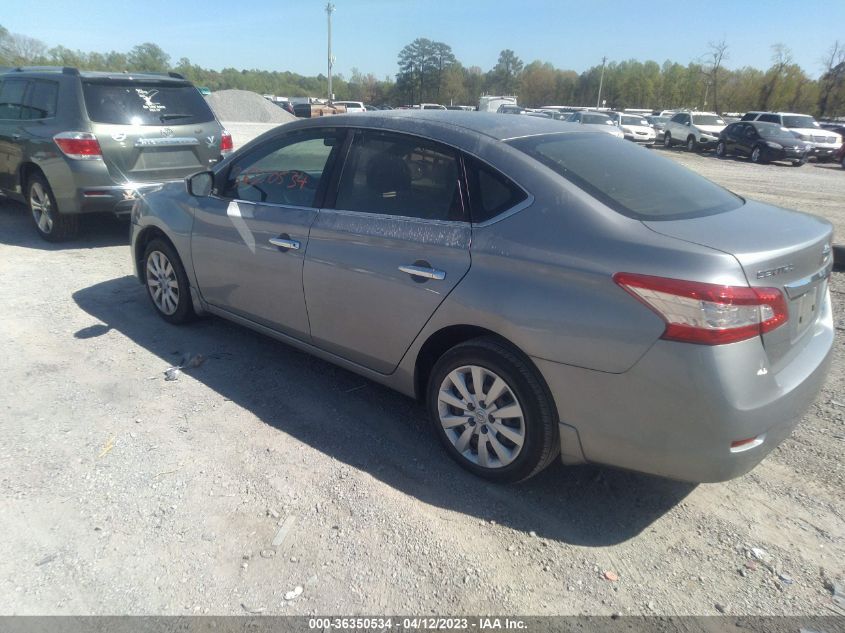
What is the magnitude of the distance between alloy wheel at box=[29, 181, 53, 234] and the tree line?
5312 cm

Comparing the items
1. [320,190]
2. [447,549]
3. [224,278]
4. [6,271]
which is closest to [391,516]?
[447,549]

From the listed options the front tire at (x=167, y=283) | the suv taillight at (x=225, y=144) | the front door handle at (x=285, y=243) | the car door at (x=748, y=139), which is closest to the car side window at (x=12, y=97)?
the suv taillight at (x=225, y=144)

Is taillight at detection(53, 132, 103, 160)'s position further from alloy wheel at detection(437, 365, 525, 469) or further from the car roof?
alloy wheel at detection(437, 365, 525, 469)

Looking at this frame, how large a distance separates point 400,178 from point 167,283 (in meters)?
2.54

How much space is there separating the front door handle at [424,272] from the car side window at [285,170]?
3.16 feet

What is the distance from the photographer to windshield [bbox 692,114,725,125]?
31.1 meters

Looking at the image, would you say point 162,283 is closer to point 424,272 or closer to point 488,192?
point 424,272

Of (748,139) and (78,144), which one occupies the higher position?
(78,144)

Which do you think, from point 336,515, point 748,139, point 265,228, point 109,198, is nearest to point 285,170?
point 265,228

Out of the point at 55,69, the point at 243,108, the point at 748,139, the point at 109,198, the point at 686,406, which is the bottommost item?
the point at 748,139

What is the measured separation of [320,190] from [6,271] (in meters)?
4.67

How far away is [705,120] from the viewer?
103 ft

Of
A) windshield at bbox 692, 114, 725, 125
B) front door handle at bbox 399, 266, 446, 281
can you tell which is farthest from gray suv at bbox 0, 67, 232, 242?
windshield at bbox 692, 114, 725, 125

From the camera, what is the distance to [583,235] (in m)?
2.61
